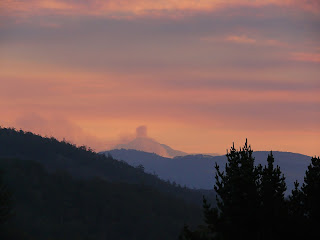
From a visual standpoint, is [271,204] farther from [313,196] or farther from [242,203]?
[313,196]

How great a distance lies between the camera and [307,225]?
144 feet

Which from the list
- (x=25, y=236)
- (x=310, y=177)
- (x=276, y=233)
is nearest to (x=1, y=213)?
(x=25, y=236)

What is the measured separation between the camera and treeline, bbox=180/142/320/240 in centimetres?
4334

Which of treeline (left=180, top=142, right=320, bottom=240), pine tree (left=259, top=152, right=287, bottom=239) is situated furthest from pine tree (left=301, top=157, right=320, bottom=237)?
pine tree (left=259, top=152, right=287, bottom=239)

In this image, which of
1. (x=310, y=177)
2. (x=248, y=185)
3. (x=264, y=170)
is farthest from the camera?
(x=310, y=177)

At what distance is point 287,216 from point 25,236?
4855 inches

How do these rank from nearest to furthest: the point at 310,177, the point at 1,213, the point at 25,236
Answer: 1. the point at 310,177
2. the point at 1,213
3. the point at 25,236

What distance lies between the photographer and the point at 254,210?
4450cm

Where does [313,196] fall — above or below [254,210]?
above

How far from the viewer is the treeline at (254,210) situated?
142 ft

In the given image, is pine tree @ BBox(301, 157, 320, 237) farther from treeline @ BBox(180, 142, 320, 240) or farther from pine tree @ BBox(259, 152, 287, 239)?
pine tree @ BBox(259, 152, 287, 239)

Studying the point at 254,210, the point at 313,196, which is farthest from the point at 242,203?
the point at 313,196

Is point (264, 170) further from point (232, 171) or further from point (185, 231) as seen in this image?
point (185, 231)

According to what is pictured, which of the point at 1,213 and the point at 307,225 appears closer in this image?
the point at 307,225
